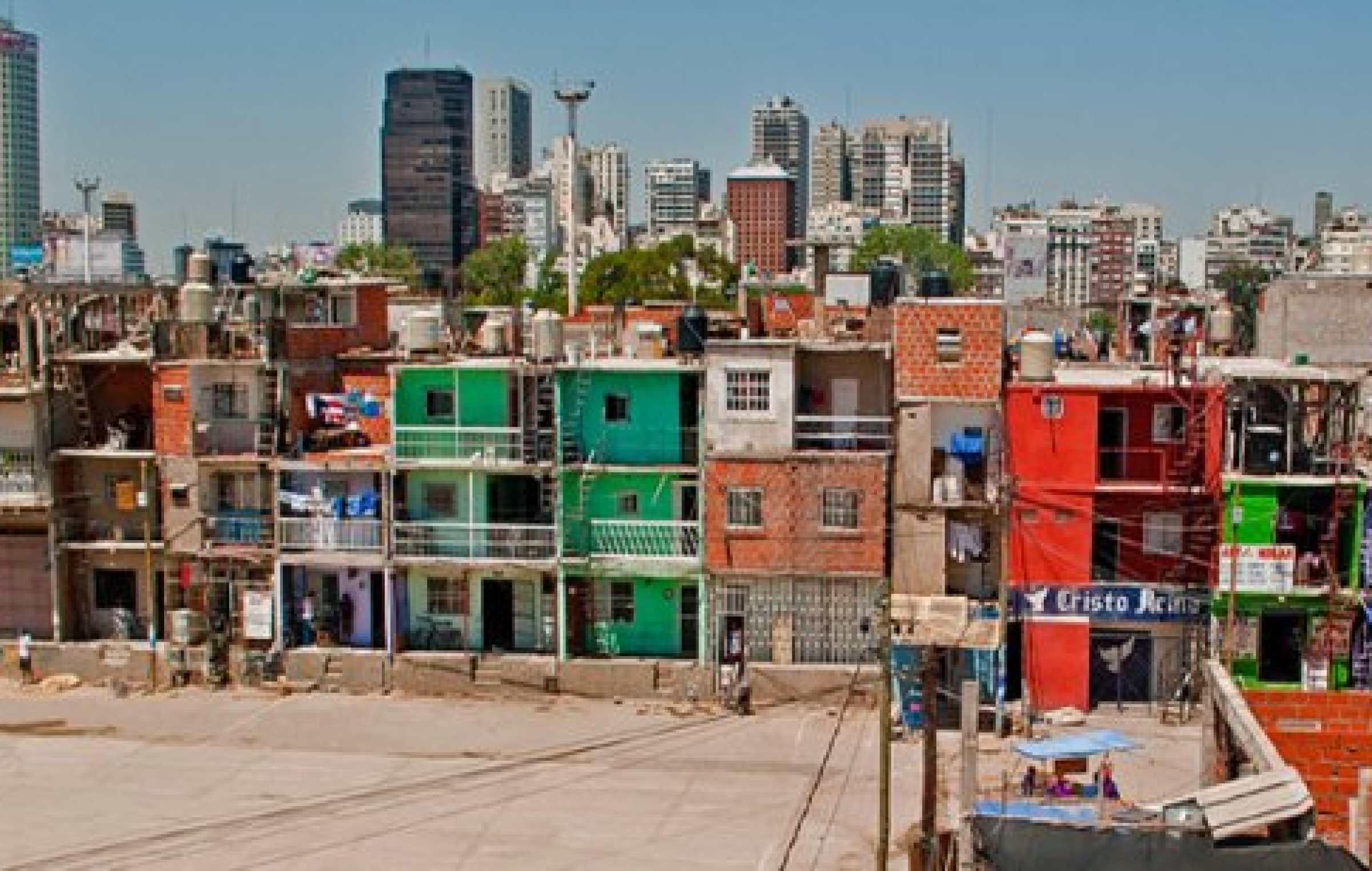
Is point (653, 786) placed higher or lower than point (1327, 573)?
lower

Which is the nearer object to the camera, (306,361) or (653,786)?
(653,786)

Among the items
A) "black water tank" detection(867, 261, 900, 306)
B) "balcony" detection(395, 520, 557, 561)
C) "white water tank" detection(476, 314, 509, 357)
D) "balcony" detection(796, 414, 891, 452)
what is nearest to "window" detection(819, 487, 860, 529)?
"balcony" detection(796, 414, 891, 452)

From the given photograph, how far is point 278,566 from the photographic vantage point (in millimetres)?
43188

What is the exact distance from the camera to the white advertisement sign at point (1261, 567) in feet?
123

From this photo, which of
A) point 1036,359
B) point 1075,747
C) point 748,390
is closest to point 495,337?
point 748,390

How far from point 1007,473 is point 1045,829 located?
21.5 m

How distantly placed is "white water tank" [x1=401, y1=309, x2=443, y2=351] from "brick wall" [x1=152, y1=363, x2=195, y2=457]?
574cm

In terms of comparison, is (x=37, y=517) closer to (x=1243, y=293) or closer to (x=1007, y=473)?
(x=1007, y=473)

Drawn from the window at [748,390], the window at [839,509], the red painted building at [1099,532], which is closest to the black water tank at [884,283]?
the window at [748,390]

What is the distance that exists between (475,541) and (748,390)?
7.78 metres

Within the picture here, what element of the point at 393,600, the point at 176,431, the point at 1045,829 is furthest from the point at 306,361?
the point at 1045,829

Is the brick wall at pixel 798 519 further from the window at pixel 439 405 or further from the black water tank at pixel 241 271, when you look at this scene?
the black water tank at pixel 241 271

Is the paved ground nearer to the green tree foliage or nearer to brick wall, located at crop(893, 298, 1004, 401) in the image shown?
brick wall, located at crop(893, 298, 1004, 401)

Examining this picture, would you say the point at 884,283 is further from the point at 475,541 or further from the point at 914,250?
the point at 914,250
